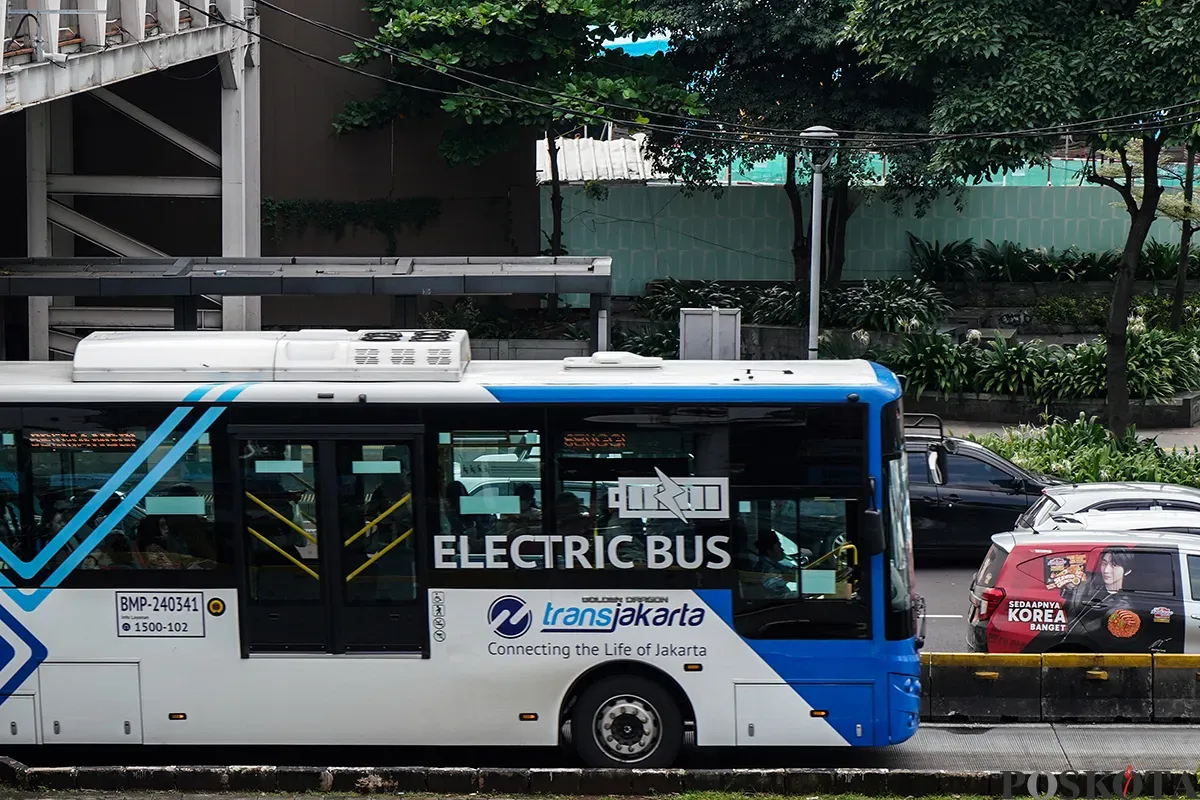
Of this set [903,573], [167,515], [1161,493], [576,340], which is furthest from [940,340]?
[167,515]

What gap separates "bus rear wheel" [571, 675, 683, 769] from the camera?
9477mm

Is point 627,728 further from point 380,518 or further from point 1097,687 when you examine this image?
point 1097,687

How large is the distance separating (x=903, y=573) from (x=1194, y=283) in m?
25.9

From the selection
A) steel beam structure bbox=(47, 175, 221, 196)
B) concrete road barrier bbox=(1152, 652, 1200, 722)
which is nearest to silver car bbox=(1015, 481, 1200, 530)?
concrete road barrier bbox=(1152, 652, 1200, 722)

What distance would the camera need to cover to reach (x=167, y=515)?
948cm

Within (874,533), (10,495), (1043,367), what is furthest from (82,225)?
(874,533)

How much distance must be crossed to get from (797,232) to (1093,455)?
492 inches

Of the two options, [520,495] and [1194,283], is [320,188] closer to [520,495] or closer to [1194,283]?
[1194,283]

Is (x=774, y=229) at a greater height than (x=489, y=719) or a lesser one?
greater

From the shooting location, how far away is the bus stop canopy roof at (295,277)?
1873 centimetres

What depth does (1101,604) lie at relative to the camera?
11.5m

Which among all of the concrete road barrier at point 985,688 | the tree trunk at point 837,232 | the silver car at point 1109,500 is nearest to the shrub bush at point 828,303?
the tree trunk at point 837,232

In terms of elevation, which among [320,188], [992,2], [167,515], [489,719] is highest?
[992,2]

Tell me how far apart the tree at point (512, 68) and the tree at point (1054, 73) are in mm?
5783
